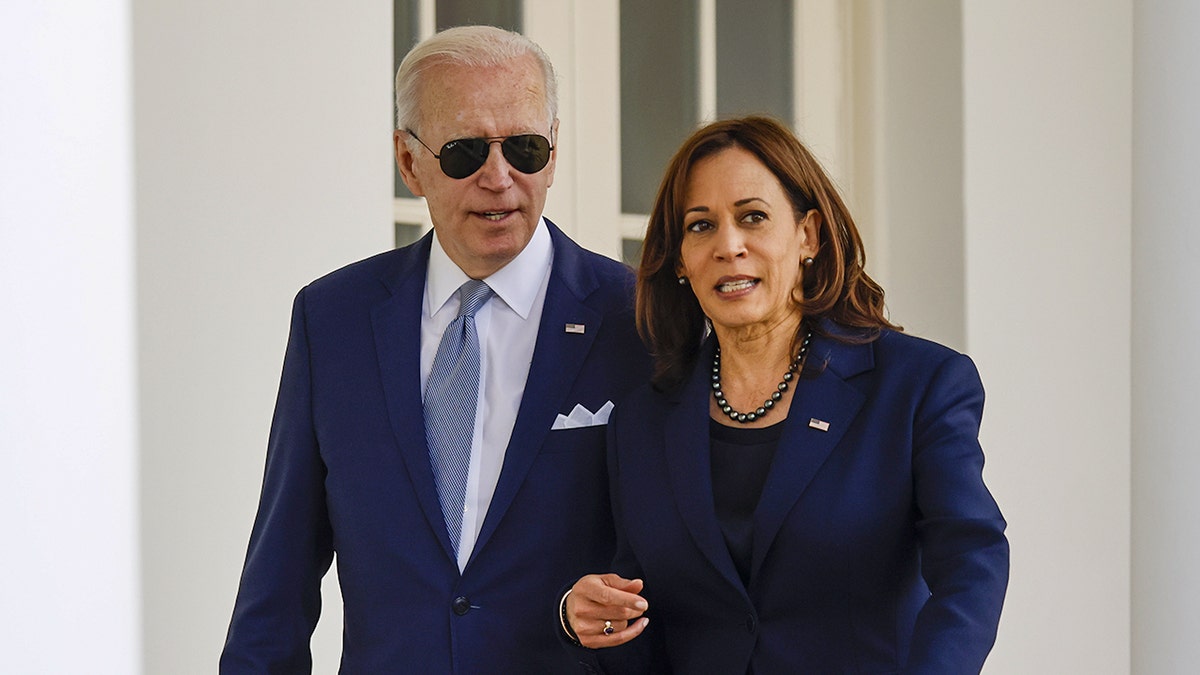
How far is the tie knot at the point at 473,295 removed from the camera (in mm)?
2801

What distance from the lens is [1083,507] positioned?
4.83 m

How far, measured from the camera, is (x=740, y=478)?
2.42 metres

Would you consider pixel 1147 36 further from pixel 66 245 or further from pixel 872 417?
pixel 66 245

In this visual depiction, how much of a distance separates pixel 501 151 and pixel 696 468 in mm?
685

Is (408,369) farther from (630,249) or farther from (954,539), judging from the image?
(630,249)

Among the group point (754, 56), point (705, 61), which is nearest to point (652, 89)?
point (705, 61)

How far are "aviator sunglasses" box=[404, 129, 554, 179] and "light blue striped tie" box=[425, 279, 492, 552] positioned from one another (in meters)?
0.22

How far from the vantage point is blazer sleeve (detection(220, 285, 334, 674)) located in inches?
108

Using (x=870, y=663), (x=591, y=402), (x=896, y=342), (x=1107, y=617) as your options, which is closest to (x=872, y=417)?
(x=896, y=342)

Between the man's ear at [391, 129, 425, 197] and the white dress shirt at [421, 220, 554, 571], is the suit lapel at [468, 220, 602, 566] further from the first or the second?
the man's ear at [391, 129, 425, 197]

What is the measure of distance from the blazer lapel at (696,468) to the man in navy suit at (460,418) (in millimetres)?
228

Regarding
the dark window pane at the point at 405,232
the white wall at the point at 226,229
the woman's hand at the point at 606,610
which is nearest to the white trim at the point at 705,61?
the dark window pane at the point at 405,232

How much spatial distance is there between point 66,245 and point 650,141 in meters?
2.33

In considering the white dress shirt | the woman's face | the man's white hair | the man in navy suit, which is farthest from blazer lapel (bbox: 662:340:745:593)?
the man's white hair
